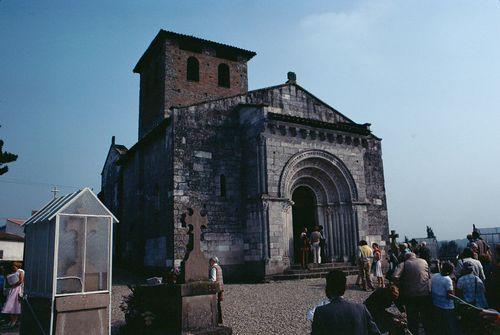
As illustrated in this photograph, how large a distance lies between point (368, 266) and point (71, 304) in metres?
8.59

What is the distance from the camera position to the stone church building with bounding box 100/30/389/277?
47.9 ft

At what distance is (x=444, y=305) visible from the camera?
6.02m

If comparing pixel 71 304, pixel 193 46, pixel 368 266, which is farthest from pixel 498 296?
pixel 193 46

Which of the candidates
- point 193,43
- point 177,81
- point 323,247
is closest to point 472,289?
point 323,247

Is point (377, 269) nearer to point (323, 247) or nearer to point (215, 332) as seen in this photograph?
point (323, 247)

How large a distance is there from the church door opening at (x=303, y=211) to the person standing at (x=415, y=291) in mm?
10538

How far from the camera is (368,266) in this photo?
458 inches

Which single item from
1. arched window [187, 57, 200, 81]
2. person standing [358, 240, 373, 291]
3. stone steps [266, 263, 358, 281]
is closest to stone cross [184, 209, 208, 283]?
person standing [358, 240, 373, 291]

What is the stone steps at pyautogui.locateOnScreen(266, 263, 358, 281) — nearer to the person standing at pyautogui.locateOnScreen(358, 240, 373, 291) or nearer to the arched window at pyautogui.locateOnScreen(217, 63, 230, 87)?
the person standing at pyautogui.locateOnScreen(358, 240, 373, 291)

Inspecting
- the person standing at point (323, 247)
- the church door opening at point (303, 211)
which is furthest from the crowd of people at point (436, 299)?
the church door opening at point (303, 211)

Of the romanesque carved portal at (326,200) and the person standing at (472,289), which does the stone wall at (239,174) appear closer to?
Answer: the romanesque carved portal at (326,200)

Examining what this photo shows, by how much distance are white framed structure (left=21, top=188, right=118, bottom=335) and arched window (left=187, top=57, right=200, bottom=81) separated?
51.2 ft

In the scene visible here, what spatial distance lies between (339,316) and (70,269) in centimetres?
481

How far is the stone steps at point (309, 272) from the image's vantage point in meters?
13.6
